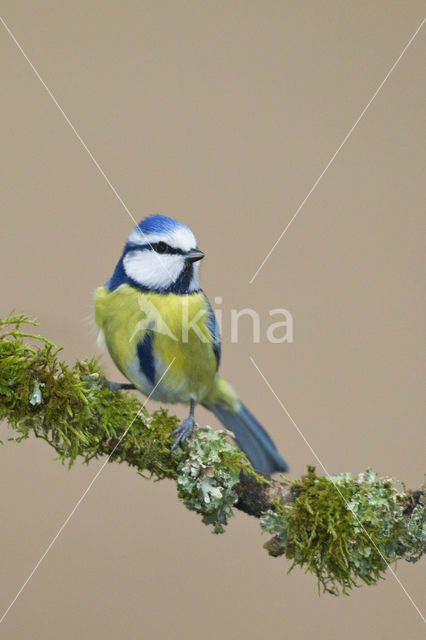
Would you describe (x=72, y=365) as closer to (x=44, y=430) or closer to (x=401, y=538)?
(x=44, y=430)

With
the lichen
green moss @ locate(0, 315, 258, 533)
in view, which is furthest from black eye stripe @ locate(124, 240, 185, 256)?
the lichen

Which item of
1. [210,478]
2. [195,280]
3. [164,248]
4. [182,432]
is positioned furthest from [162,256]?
[210,478]

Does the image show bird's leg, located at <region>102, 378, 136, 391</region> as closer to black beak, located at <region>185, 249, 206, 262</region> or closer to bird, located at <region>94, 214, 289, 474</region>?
bird, located at <region>94, 214, 289, 474</region>

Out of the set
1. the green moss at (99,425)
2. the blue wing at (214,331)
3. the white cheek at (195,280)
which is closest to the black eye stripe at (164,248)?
the white cheek at (195,280)

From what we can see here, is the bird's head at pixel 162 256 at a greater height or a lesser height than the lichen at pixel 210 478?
greater

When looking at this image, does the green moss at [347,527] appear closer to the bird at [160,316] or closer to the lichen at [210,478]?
the lichen at [210,478]

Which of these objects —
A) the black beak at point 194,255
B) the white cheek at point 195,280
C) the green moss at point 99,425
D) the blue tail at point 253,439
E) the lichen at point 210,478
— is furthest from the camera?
the blue tail at point 253,439

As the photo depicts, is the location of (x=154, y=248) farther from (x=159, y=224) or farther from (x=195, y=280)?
(x=195, y=280)
